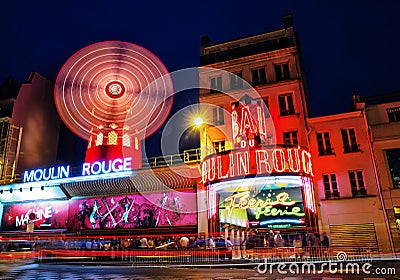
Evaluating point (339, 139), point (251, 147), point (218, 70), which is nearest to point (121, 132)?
point (218, 70)

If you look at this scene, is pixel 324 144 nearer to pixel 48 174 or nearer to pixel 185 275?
pixel 185 275

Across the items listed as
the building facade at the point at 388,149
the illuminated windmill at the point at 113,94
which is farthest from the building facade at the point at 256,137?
the illuminated windmill at the point at 113,94

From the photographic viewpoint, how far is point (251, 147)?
15.3m

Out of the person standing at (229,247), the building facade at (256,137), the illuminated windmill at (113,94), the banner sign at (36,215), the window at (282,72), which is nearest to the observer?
the person standing at (229,247)

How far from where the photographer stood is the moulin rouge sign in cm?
1494

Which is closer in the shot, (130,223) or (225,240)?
(225,240)

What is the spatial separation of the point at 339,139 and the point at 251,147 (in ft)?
→ 18.9

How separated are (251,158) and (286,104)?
548cm

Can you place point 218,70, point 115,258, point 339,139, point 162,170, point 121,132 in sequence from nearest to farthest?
point 115,258, point 339,139, point 162,170, point 218,70, point 121,132

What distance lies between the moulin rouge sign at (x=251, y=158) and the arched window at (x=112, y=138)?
34.3 ft

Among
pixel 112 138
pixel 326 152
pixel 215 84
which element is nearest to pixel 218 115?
pixel 215 84

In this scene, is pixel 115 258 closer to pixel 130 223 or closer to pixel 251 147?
pixel 130 223

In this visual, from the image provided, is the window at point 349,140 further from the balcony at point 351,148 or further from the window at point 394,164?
the window at point 394,164

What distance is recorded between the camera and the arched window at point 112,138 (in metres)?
24.5
